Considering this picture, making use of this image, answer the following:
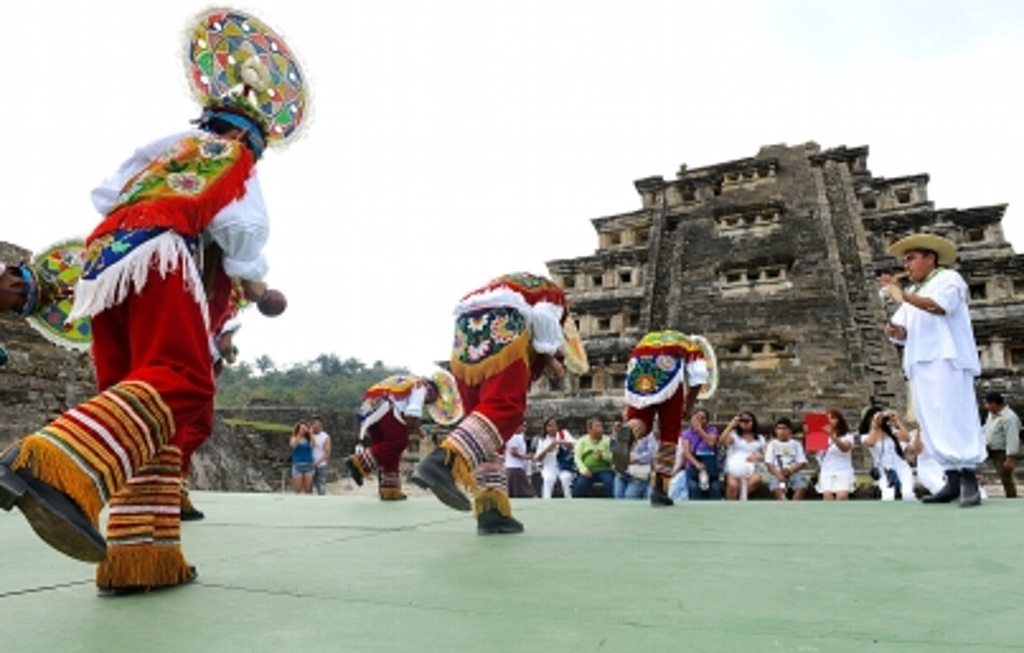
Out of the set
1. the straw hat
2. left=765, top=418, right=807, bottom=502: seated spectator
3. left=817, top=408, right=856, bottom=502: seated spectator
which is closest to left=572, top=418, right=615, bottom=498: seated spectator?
left=765, top=418, right=807, bottom=502: seated spectator

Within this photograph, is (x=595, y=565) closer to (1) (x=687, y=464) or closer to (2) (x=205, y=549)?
(2) (x=205, y=549)

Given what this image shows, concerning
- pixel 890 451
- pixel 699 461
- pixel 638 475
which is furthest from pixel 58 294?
pixel 890 451

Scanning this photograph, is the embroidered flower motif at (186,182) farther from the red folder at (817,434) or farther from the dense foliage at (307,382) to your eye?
the dense foliage at (307,382)

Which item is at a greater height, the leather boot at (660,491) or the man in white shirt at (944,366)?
the man in white shirt at (944,366)

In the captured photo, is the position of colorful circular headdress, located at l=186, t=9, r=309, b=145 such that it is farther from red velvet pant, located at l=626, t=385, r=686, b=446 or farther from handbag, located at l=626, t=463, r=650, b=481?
handbag, located at l=626, t=463, r=650, b=481

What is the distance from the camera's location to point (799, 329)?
1870 cm

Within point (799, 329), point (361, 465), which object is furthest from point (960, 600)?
point (799, 329)

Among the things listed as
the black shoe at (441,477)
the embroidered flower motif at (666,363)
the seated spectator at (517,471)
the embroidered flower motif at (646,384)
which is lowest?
the seated spectator at (517,471)

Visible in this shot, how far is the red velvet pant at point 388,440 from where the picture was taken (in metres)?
7.07

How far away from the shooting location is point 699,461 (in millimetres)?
8703

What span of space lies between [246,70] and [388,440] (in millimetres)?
4641

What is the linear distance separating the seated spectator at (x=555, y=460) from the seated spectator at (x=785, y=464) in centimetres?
275

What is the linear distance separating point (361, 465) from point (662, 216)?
765 inches

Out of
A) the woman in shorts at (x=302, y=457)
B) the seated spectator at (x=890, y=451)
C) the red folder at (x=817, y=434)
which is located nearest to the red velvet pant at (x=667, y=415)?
the seated spectator at (x=890, y=451)
